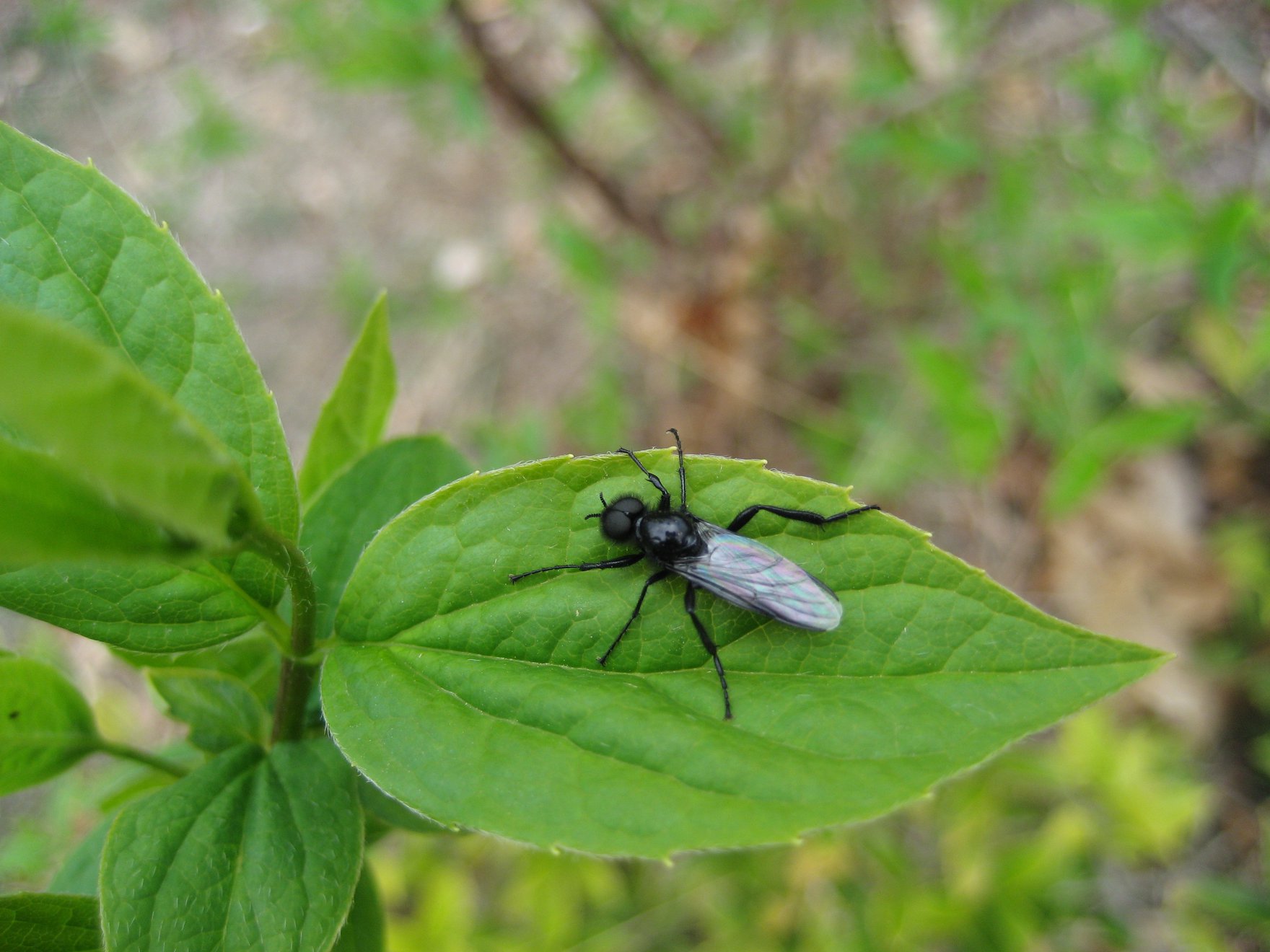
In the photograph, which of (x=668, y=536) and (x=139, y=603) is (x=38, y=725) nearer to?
(x=139, y=603)

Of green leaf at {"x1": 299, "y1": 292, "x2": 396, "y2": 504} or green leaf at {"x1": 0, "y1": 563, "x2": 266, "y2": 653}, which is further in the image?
green leaf at {"x1": 299, "y1": 292, "x2": 396, "y2": 504}

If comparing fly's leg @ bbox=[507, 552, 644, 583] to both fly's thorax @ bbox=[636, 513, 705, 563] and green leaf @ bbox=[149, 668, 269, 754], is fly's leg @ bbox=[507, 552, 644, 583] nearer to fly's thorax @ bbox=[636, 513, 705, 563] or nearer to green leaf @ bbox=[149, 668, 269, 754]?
fly's thorax @ bbox=[636, 513, 705, 563]

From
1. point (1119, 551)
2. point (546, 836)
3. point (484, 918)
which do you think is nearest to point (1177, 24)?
point (1119, 551)

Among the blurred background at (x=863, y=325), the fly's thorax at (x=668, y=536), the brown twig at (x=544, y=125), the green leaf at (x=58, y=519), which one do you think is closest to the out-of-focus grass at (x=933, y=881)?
the blurred background at (x=863, y=325)

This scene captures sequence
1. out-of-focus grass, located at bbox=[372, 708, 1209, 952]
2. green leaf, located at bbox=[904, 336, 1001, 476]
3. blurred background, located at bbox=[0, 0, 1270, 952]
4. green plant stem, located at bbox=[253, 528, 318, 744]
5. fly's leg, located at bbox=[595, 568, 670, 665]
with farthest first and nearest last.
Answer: green leaf, located at bbox=[904, 336, 1001, 476] → blurred background, located at bbox=[0, 0, 1270, 952] → out-of-focus grass, located at bbox=[372, 708, 1209, 952] → fly's leg, located at bbox=[595, 568, 670, 665] → green plant stem, located at bbox=[253, 528, 318, 744]

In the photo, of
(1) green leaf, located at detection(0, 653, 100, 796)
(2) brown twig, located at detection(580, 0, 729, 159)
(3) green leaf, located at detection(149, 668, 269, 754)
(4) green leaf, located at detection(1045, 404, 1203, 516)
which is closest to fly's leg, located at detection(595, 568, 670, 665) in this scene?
(3) green leaf, located at detection(149, 668, 269, 754)

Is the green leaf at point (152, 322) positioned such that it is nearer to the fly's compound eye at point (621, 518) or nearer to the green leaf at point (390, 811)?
the green leaf at point (390, 811)

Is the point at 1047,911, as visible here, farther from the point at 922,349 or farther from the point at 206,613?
the point at 206,613
